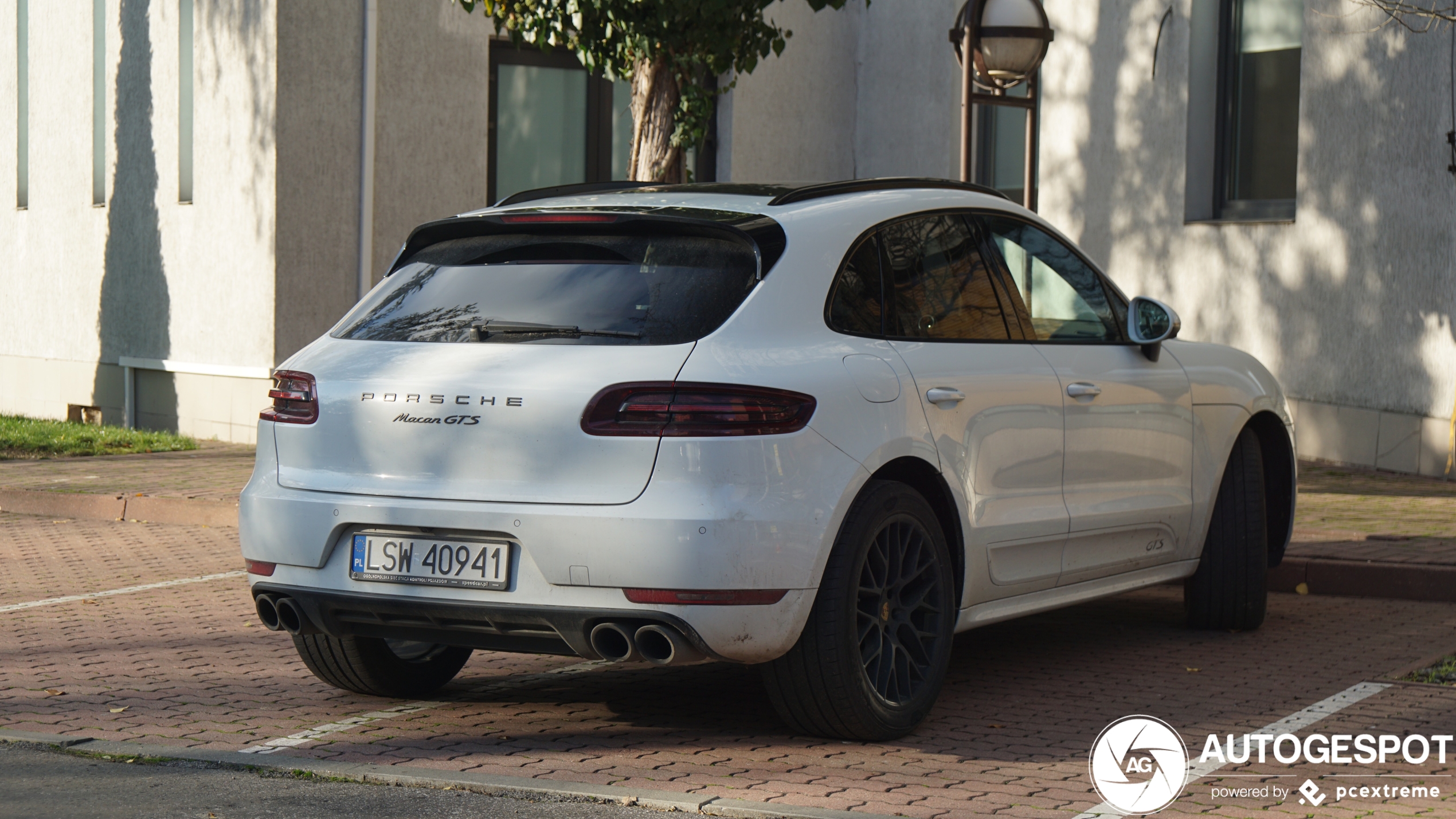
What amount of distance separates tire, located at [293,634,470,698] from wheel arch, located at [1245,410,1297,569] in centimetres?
365

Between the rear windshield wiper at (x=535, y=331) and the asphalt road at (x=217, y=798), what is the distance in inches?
52.1

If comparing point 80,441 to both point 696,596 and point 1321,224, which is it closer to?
point 1321,224

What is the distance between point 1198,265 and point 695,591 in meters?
9.91

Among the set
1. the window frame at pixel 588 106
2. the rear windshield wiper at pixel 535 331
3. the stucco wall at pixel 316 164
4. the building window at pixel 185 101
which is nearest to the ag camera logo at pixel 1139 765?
the rear windshield wiper at pixel 535 331

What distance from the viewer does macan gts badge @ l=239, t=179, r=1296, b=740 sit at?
482 cm

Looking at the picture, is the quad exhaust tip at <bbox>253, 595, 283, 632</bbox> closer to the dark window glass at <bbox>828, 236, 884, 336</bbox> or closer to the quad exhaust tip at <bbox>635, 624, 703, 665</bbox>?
the quad exhaust tip at <bbox>635, 624, 703, 665</bbox>

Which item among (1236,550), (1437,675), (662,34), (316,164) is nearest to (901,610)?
(1437,675)

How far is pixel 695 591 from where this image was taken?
4762 mm

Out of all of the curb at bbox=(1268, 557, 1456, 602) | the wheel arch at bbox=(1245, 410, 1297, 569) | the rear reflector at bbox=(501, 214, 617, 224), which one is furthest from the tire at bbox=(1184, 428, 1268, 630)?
the rear reflector at bbox=(501, 214, 617, 224)

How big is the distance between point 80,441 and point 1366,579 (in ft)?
35.7

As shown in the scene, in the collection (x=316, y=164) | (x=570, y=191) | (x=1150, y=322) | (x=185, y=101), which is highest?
(x=185, y=101)

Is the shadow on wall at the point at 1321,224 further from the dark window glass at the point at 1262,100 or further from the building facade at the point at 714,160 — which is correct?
the dark window glass at the point at 1262,100

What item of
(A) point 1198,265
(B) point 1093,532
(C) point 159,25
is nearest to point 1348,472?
(A) point 1198,265

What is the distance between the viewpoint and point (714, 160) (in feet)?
57.5
